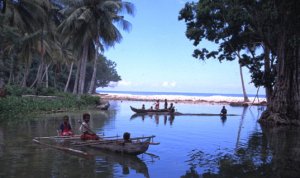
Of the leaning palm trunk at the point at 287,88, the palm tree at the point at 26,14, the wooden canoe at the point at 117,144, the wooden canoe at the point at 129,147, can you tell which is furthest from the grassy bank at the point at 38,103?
the leaning palm trunk at the point at 287,88

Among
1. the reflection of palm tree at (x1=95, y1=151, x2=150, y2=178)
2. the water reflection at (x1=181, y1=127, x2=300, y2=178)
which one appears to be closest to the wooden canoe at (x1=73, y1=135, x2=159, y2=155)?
the reflection of palm tree at (x1=95, y1=151, x2=150, y2=178)

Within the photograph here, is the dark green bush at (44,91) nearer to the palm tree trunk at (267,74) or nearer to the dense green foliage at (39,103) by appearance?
the dense green foliage at (39,103)

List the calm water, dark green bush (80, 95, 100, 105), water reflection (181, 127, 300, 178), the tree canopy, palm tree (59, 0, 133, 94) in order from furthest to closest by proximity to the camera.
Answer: dark green bush (80, 95, 100, 105) < palm tree (59, 0, 133, 94) < the tree canopy < water reflection (181, 127, 300, 178) < the calm water

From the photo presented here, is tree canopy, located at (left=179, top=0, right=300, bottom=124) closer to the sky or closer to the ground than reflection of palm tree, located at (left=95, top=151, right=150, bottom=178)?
closer to the sky

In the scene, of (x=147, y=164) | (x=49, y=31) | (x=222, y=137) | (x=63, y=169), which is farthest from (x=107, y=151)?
(x=49, y=31)

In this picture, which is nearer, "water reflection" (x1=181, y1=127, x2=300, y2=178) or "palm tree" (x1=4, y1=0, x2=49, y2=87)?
"water reflection" (x1=181, y1=127, x2=300, y2=178)

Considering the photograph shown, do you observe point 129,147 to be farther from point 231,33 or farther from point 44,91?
point 44,91

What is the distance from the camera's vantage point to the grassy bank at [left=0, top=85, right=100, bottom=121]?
93.7 ft

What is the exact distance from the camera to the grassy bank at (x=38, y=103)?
28.5m

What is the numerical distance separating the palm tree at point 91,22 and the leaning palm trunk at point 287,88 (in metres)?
19.5

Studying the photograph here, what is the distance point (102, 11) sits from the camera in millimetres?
41688

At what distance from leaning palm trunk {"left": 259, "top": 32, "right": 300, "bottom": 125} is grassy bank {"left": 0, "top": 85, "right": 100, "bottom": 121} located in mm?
18485

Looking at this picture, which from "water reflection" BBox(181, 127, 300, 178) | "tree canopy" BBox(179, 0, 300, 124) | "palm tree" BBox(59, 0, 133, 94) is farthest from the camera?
"palm tree" BBox(59, 0, 133, 94)

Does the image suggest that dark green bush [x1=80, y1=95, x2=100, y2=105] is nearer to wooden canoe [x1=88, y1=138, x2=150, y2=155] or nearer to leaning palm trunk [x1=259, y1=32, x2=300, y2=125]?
leaning palm trunk [x1=259, y1=32, x2=300, y2=125]
